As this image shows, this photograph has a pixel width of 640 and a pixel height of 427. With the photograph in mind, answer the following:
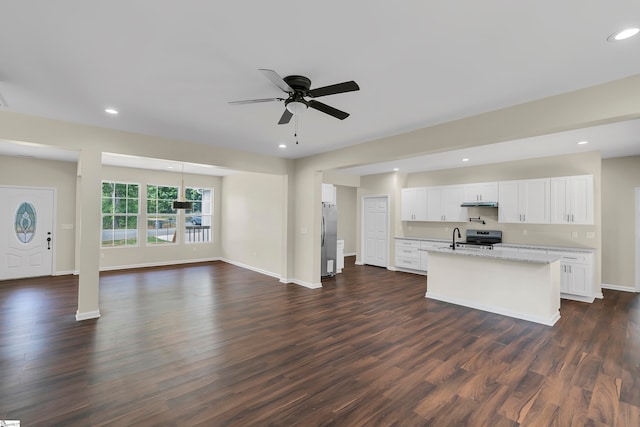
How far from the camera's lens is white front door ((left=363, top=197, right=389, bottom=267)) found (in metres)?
8.49

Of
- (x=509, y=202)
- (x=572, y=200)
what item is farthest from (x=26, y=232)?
(x=572, y=200)

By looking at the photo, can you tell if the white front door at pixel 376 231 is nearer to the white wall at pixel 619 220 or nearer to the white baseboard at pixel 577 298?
the white baseboard at pixel 577 298

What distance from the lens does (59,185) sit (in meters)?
7.01

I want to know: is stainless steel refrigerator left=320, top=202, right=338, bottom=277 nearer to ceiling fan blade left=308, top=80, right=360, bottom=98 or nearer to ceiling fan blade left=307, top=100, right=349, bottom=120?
ceiling fan blade left=307, top=100, right=349, bottom=120

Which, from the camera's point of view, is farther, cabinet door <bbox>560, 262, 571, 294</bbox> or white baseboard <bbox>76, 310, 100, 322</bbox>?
cabinet door <bbox>560, 262, 571, 294</bbox>

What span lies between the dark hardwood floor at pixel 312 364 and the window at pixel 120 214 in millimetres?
2833

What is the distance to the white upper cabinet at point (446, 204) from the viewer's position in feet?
23.4

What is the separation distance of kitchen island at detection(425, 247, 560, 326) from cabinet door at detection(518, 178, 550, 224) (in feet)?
5.61

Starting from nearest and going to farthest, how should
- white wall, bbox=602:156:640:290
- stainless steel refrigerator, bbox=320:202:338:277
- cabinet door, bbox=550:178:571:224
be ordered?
cabinet door, bbox=550:178:571:224, white wall, bbox=602:156:640:290, stainless steel refrigerator, bbox=320:202:338:277

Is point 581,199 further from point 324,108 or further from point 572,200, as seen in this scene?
point 324,108

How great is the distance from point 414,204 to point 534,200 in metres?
2.66

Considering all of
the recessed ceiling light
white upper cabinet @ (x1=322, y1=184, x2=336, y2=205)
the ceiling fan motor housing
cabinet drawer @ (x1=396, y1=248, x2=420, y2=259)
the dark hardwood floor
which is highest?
the recessed ceiling light

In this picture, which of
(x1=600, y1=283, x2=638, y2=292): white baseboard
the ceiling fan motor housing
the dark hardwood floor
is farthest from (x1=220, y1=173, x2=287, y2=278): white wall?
(x1=600, y1=283, x2=638, y2=292): white baseboard

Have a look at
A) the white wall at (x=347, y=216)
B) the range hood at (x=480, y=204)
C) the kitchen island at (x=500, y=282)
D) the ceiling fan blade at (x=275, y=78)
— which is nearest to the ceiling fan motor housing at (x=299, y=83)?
the ceiling fan blade at (x=275, y=78)
